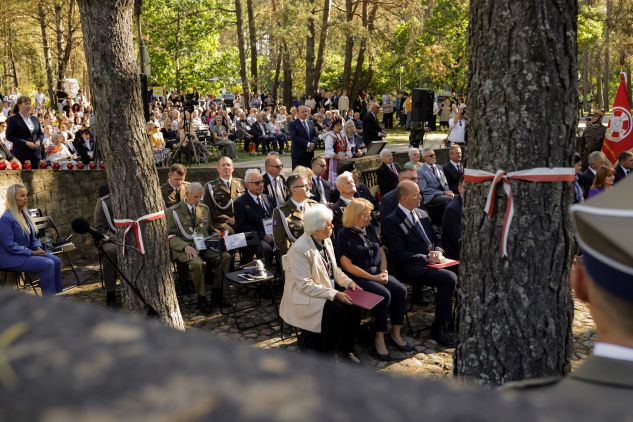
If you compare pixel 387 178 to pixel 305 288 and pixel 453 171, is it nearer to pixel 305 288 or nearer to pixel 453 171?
pixel 453 171

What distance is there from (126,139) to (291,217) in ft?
7.72

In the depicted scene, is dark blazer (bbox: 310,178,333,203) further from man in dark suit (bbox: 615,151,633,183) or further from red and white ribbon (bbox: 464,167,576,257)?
red and white ribbon (bbox: 464,167,576,257)

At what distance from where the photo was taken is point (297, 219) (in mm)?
6922

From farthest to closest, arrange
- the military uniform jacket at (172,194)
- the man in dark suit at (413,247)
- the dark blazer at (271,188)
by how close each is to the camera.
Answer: the dark blazer at (271,188), the military uniform jacket at (172,194), the man in dark suit at (413,247)

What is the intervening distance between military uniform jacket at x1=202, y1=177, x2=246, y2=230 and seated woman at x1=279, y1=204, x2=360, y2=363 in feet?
9.91

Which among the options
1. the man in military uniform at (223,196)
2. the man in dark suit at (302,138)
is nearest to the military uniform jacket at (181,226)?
the man in military uniform at (223,196)

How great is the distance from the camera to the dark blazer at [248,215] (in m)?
7.91

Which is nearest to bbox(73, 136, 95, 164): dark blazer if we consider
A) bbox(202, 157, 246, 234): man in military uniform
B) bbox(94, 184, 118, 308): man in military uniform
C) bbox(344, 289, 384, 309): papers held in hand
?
bbox(202, 157, 246, 234): man in military uniform

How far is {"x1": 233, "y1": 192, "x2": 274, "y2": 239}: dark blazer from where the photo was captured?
7914 millimetres

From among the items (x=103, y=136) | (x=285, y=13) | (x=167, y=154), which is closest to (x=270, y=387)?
(x=103, y=136)

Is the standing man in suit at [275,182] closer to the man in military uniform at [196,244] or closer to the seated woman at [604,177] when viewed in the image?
the man in military uniform at [196,244]

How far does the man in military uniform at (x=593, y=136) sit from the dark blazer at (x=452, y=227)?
305 inches

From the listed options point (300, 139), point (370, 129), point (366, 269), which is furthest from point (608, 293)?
point (370, 129)

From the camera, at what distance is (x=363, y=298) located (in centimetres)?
562
